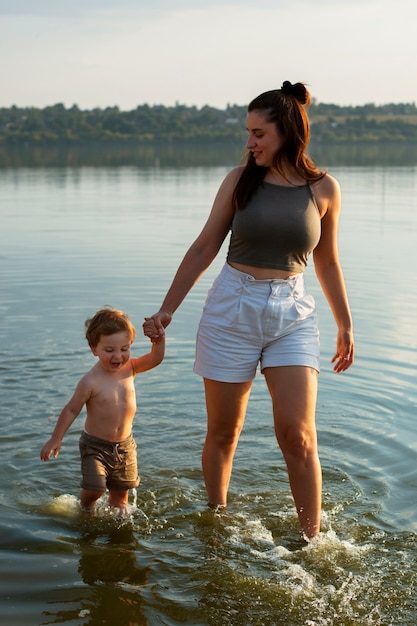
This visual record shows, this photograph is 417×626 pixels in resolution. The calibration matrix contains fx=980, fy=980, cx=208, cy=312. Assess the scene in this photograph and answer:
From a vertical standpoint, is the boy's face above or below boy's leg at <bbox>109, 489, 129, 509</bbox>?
above

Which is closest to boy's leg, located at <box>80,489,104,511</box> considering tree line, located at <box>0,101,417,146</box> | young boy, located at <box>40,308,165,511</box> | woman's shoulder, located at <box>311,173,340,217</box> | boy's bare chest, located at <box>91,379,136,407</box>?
young boy, located at <box>40,308,165,511</box>

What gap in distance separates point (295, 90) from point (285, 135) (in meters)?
0.23

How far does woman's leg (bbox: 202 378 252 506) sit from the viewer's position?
16.3 feet

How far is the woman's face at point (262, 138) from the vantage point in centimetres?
475

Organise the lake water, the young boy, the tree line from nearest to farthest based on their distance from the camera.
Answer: the lake water < the young boy < the tree line

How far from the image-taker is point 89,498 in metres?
5.43

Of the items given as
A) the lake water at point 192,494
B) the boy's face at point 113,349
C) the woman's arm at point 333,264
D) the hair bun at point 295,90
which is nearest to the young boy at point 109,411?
the boy's face at point 113,349

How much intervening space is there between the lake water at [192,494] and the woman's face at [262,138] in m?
1.95

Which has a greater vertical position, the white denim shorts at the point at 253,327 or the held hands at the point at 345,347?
the white denim shorts at the point at 253,327

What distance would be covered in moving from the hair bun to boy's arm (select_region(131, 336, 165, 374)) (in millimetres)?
1391

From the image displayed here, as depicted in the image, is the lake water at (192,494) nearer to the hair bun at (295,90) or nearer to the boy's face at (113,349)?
the boy's face at (113,349)

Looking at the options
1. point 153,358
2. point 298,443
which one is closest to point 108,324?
point 153,358

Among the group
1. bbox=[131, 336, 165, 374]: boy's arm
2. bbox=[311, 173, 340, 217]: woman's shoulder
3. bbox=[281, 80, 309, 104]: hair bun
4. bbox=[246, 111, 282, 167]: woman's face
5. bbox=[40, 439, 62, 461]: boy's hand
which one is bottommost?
bbox=[40, 439, 62, 461]: boy's hand

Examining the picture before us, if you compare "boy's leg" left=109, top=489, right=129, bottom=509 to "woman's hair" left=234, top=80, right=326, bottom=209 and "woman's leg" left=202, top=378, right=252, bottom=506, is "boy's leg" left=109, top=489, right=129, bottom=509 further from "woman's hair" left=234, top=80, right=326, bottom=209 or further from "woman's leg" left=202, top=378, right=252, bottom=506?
"woman's hair" left=234, top=80, right=326, bottom=209
